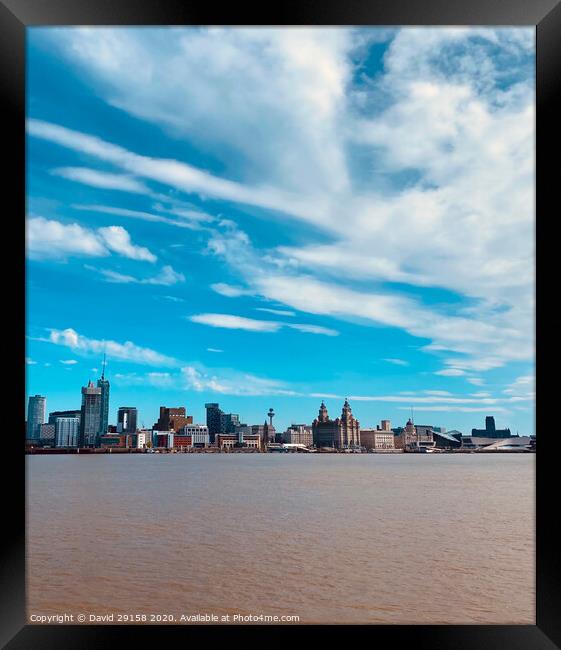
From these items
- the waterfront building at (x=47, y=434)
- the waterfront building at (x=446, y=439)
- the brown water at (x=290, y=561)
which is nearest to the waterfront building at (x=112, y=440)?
the waterfront building at (x=47, y=434)

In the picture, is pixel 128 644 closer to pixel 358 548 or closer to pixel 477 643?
pixel 477 643

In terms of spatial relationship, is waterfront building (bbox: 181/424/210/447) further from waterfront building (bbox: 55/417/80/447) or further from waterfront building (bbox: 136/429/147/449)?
waterfront building (bbox: 55/417/80/447)

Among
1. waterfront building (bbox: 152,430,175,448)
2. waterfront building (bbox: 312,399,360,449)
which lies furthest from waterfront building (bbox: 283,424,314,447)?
waterfront building (bbox: 152,430,175,448)

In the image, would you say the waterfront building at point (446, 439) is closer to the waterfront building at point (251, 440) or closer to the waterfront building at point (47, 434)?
the waterfront building at point (251, 440)

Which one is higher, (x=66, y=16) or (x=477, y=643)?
(x=66, y=16)
